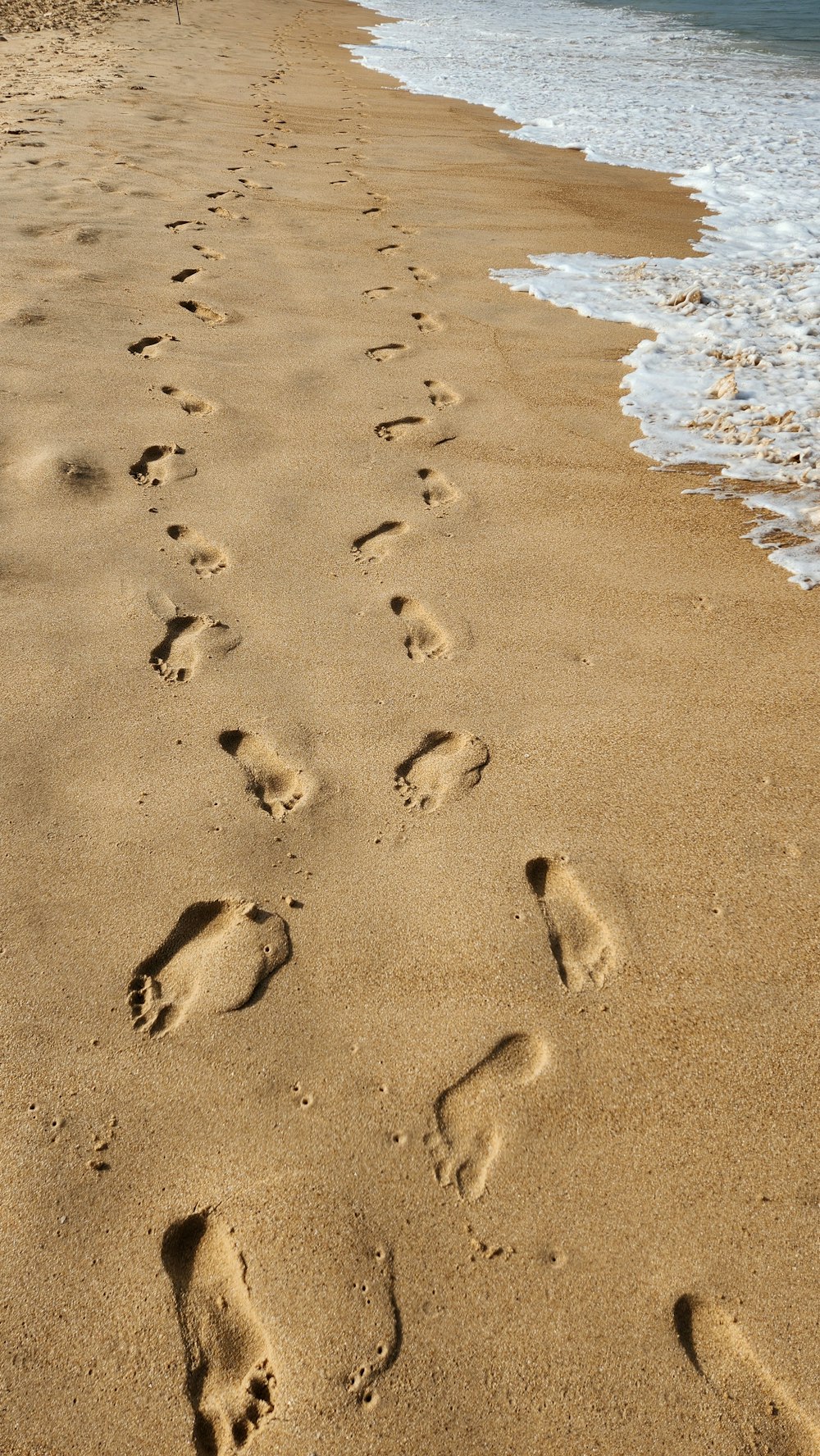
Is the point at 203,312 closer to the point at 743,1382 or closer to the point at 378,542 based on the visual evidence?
the point at 378,542

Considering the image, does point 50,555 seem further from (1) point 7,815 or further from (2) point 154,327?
(2) point 154,327

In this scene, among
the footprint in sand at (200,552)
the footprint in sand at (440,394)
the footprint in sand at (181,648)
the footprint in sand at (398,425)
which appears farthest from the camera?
the footprint in sand at (440,394)

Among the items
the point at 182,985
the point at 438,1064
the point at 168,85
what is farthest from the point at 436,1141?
the point at 168,85

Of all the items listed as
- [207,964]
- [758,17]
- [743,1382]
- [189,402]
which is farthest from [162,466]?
[758,17]

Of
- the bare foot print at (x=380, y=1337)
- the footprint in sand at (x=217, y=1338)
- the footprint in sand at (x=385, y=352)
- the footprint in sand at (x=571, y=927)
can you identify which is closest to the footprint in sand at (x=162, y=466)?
the footprint in sand at (x=385, y=352)

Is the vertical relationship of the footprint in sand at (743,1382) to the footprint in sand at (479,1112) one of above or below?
below

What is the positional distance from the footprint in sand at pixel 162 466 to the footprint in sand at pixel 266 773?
1.18 meters

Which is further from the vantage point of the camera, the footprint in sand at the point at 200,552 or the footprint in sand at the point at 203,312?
the footprint in sand at the point at 203,312

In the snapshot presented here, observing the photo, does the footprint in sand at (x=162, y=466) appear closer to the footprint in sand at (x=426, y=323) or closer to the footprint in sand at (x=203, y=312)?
the footprint in sand at (x=203, y=312)

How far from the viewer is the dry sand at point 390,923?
1214mm

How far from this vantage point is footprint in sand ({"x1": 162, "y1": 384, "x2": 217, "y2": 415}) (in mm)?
3184

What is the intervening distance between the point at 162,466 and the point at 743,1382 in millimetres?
2709

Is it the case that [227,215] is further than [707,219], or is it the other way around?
[707,219]

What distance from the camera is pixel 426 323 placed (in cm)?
395
